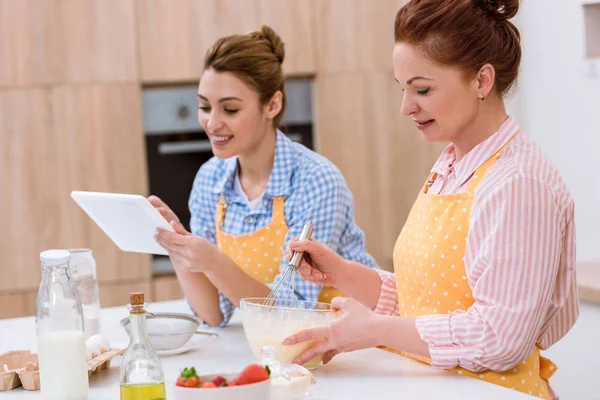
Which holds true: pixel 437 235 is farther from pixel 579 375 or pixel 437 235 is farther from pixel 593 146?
pixel 593 146

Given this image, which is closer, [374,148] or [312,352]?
[312,352]

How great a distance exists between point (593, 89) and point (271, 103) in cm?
144

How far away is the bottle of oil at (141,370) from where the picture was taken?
3.91ft

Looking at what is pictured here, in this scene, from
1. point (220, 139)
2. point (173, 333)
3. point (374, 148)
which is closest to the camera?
point (173, 333)

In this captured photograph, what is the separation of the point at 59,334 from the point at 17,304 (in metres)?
2.45

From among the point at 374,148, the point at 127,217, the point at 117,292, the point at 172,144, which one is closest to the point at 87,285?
the point at 127,217

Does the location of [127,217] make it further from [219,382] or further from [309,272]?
[219,382]

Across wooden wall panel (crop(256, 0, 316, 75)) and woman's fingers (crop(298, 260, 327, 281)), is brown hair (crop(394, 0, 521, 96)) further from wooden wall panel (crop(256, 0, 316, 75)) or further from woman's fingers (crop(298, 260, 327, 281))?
wooden wall panel (crop(256, 0, 316, 75))

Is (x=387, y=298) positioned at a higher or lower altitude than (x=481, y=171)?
lower

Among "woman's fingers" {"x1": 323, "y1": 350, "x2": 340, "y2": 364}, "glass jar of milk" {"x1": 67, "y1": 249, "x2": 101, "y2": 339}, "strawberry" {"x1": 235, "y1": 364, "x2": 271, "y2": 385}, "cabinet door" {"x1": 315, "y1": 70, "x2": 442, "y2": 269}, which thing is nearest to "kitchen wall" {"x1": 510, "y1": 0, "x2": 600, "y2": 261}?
"cabinet door" {"x1": 315, "y1": 70, "x2": 442, "y2": 269}

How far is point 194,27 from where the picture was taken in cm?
369

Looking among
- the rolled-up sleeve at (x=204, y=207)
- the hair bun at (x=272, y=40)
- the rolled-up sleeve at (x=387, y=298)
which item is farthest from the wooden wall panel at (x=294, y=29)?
the rolled-up sleeve at (x=387, y=298)

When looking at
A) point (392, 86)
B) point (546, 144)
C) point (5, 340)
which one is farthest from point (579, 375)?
point (392, 86)

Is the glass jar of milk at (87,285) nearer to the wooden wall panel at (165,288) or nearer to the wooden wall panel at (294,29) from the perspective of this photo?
the wooden wall panel at (165,288)
